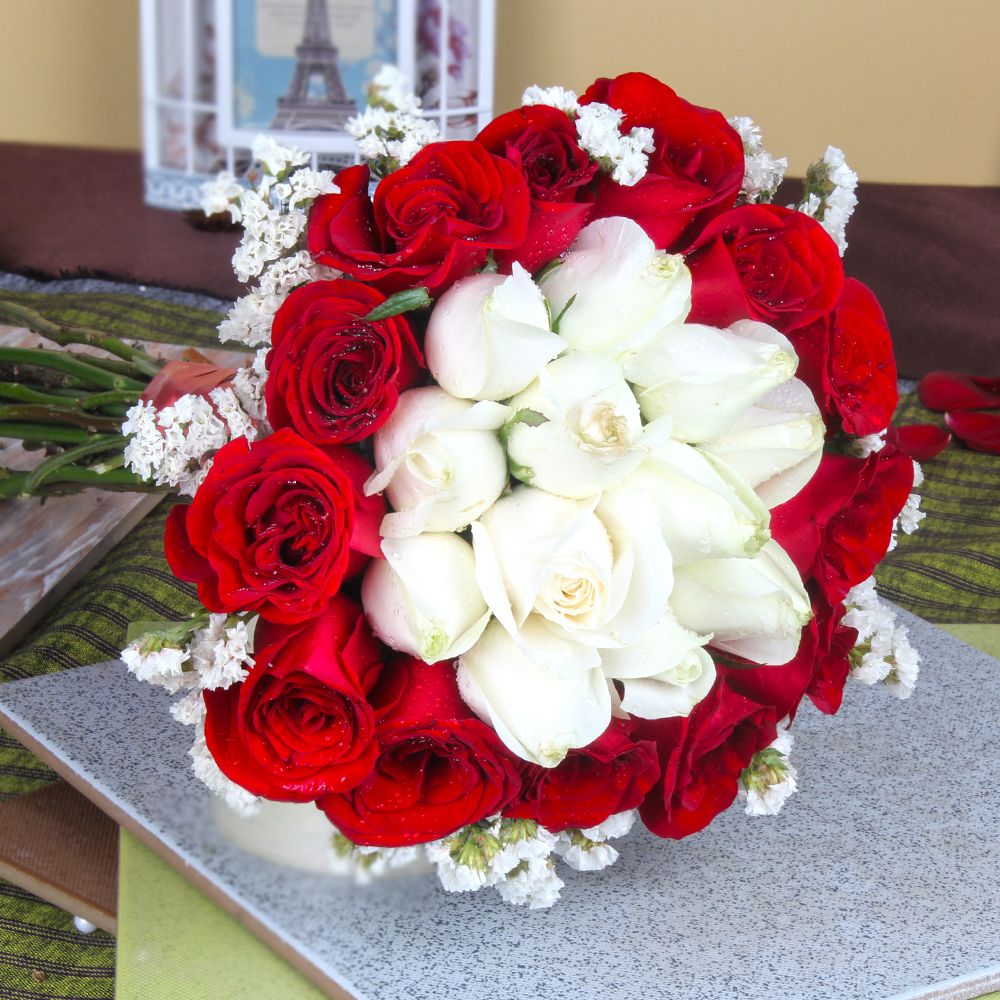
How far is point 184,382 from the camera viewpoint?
52 centimetres

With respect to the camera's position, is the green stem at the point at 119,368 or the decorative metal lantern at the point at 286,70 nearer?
the green stem at the point at 119,368

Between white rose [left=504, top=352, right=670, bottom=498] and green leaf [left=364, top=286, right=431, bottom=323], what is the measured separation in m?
0.04

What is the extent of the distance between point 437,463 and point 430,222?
0.08 m

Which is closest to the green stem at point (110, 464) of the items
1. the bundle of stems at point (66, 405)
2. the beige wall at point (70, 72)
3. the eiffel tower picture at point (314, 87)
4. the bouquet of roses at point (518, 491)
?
the bundle of stems at point (66, 405)

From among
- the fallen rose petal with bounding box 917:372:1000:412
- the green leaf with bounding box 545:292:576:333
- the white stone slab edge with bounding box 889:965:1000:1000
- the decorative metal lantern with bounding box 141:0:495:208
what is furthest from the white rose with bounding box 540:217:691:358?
the decorative metal lantern with bounding box 141:0:495:208

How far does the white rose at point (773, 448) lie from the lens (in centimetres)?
36

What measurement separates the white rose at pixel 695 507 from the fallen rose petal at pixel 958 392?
832 millimetres

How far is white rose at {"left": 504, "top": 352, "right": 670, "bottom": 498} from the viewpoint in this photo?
32cm

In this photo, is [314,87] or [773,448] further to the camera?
[314,87]

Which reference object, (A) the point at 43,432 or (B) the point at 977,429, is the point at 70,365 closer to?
(A) the point at 43,432

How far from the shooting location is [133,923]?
1.28 ft

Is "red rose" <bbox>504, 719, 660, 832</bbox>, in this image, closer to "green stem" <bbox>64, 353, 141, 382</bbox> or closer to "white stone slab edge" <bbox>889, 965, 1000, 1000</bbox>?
"white stone slab edge" <bbox>889, 965, 1000, 1000</bbox>

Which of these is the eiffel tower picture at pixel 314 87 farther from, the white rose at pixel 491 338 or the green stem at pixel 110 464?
the white rose at pixel 491 338

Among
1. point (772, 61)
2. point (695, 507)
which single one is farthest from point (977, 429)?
point (772, 61)
